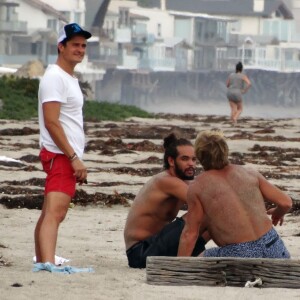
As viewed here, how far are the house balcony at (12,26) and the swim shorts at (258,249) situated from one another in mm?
83122

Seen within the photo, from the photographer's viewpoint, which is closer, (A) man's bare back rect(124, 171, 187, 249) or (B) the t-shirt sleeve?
(B) the t-shirt sleeve

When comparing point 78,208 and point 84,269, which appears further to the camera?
point 78,208

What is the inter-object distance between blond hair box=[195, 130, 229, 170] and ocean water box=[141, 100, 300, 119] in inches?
3558

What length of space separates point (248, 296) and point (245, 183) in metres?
0.89

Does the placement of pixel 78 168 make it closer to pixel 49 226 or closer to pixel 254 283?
pixel 49 226

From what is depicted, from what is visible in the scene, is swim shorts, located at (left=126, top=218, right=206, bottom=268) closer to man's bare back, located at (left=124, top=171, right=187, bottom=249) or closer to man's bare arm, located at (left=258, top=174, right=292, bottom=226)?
man's bare back, located at (left=124, top=171, right=187, bottom=249)

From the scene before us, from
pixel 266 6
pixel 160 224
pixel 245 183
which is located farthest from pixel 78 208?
pixel 266 6

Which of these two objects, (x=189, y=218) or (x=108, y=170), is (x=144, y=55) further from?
(x=189, y=218)

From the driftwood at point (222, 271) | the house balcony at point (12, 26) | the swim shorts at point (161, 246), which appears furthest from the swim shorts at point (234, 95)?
the house balcony at point (12, 26)

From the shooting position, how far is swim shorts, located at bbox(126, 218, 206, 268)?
9.71 m

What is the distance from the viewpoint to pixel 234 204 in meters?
9.14

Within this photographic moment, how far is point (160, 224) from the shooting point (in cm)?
998

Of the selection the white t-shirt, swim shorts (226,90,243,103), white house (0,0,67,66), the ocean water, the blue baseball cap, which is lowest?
the ocean water

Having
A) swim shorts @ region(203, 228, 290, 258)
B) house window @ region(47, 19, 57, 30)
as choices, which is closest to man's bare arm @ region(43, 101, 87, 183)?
swim shorts @ region(203, 228, 290, 258)
